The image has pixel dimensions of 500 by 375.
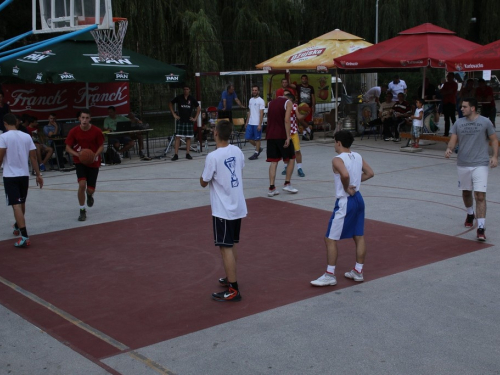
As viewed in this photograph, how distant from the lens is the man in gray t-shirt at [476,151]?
8.84 m

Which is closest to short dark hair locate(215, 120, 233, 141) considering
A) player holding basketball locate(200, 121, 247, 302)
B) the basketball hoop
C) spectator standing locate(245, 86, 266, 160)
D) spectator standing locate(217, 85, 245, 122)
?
player holding basketball locate(200, 121, 247, 302)

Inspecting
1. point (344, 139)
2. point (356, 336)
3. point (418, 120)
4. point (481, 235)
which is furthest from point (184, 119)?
point (356, 336)

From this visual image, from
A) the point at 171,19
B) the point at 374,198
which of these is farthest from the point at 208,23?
the point at 374,198

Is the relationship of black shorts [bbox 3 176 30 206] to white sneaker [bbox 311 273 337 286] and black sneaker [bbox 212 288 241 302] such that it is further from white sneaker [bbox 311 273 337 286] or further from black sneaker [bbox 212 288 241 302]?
white sneaker [bbox 311 273 337 286]

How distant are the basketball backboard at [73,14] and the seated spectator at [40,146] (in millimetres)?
3550

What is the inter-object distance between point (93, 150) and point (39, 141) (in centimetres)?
572

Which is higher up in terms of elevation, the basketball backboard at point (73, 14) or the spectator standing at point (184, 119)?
the basketball backboard at point (73, 14)

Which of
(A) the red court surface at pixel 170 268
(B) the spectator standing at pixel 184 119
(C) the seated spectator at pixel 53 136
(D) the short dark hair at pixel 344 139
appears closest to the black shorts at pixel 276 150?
(A) the red court surface at pixel 170 268

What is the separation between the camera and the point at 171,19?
22.5 meters

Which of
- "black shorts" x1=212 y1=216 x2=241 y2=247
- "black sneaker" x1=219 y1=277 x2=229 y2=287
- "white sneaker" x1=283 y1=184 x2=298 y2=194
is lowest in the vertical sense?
"black sneaker" x1=219 y1=277 x2=229 y2=287

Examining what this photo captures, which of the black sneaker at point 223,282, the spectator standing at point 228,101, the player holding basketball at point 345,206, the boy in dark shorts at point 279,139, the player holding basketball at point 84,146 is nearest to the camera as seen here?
the player holding basketball at point 345,206

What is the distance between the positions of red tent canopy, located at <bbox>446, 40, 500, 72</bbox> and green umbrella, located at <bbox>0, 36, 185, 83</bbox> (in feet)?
23.6

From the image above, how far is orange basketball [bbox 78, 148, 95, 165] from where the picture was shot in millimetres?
10297

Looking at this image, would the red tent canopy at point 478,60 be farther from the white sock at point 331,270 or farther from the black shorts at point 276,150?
the white sock at point 331,270
